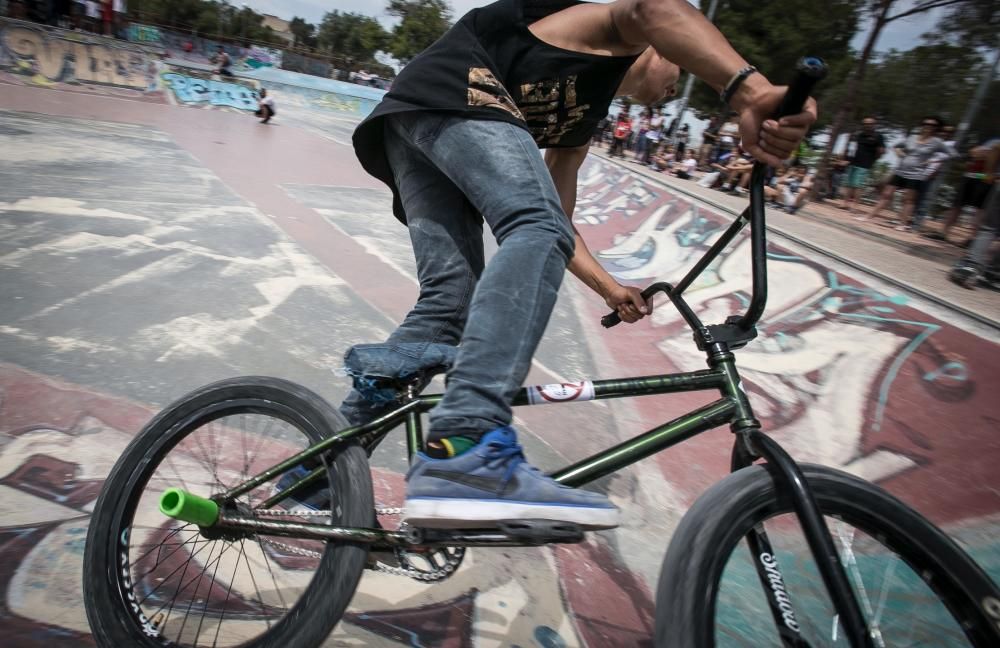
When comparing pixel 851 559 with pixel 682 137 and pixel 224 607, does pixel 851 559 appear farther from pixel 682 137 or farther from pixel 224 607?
pixel 682 137

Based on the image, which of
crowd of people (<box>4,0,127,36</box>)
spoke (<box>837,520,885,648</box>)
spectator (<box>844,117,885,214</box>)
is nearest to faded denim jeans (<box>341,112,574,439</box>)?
spoke (<box>837,520,885,648</box>)

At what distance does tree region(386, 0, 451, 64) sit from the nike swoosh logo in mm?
82451

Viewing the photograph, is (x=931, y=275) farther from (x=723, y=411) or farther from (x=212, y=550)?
(x=212, y=550)

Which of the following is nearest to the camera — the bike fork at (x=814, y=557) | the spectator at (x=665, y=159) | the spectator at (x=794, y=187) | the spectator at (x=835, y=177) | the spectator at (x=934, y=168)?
the bike fork at (x=814, y=557)

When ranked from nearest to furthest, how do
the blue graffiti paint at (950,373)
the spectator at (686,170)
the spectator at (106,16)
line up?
the blue graffiti paint at (950,373)
the spectator at (686,170)
the spectator at (106,16)

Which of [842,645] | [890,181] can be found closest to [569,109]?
[842,645]

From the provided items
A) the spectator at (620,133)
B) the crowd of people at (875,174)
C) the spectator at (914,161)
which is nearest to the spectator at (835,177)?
the crowd of people at (875,174)

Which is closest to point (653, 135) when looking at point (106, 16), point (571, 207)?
point (571, 207)

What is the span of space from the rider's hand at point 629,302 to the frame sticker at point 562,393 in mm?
447

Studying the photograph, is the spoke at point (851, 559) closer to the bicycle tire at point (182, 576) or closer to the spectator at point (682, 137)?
the bicycle tire at point (182, 576)

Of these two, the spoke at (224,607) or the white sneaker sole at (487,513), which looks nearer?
the white sneaker sole at (487,513)

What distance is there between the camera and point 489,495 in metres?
1.35

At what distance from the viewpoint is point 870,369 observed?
12.2ft

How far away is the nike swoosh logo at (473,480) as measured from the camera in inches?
53.0
